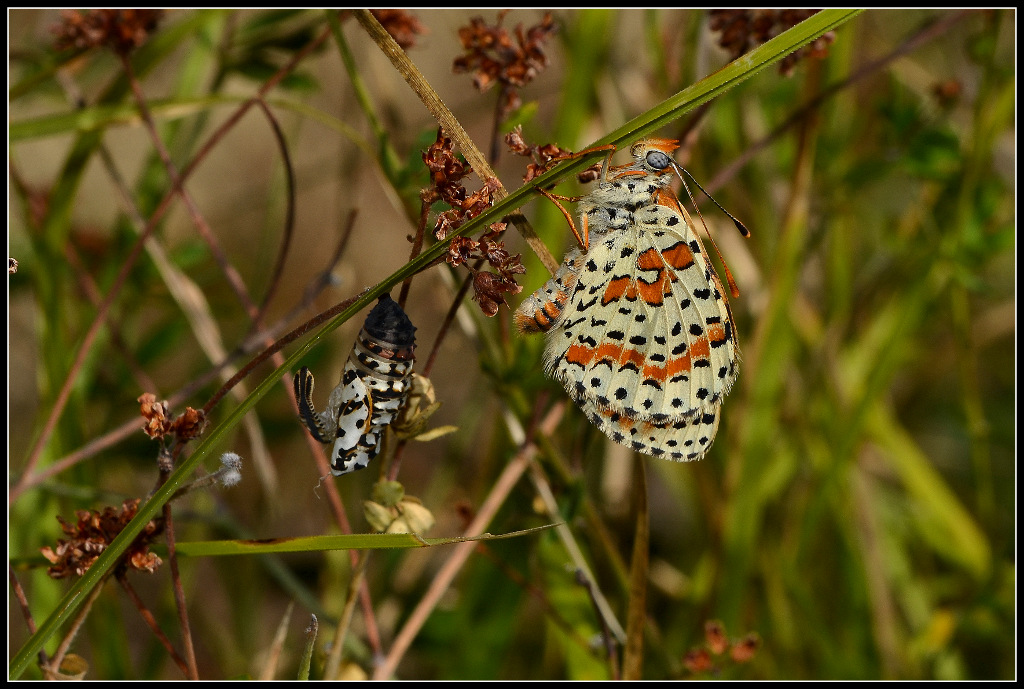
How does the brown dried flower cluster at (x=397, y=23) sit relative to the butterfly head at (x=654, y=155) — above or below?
above

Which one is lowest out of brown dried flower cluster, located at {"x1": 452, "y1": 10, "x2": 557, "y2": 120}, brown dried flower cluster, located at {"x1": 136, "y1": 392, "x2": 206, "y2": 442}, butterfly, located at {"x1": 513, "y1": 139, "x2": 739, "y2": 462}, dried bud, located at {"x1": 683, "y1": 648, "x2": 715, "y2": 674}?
dried bud, located at {"x1": 683, "y1": 648, "x2": 715, "y2": 674}

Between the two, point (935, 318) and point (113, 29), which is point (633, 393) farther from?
point (935, 318)

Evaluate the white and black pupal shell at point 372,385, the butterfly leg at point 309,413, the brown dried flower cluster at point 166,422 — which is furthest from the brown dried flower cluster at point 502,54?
the brown dried flower cluster at point 166,422

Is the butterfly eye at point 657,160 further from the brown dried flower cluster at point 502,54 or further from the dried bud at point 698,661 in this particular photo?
the dried bud at point 698,661

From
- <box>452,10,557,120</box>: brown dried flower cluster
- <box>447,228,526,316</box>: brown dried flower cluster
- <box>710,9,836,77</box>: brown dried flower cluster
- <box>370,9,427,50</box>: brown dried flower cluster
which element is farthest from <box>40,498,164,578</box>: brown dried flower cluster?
<box>710,9,836,77</box>: brown dried flower cluster

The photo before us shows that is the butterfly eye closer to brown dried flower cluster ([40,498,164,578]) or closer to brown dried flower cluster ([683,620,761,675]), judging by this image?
brown dried flower cluster ([683,620,761,675])

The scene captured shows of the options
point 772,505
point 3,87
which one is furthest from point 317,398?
point 772,505
